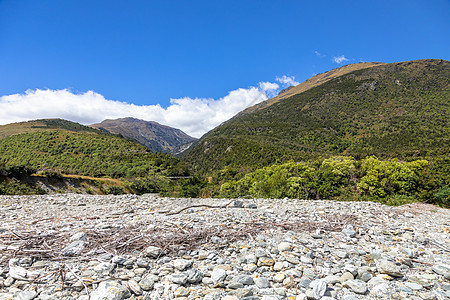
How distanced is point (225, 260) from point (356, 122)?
97.5 m

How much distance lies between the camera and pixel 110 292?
94.2 inches

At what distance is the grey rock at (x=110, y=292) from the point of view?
2322 millimetres

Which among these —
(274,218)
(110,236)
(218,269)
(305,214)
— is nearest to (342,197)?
(305,214)

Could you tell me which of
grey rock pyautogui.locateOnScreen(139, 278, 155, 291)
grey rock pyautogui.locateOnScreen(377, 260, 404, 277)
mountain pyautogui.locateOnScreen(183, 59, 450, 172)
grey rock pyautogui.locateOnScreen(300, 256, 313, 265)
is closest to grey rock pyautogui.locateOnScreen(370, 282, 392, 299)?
grey rock pyautogui.locateOnScreen(377, 260, 404, 277)

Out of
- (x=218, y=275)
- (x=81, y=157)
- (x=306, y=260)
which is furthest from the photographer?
(x=81, y=157)

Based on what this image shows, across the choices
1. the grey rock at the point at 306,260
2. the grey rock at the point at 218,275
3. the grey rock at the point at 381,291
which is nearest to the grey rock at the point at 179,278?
Answer: the grey rock at the point at 218,275

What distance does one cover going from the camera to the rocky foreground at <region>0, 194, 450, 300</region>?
256 centimetres

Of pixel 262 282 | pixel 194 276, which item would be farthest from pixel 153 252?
pixel 262 282

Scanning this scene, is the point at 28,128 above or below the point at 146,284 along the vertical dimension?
above

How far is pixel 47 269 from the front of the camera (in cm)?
293

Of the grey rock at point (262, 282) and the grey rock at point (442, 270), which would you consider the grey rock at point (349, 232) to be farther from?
the grey rock at point (262, 282)

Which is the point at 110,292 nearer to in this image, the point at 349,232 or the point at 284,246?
the point at 284,246

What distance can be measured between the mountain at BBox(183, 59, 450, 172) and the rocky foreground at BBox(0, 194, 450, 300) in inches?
1617

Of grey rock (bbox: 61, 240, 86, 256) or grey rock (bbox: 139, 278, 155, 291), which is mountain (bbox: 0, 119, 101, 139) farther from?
grey rock (bbox: 139, 278, 155, 291)
